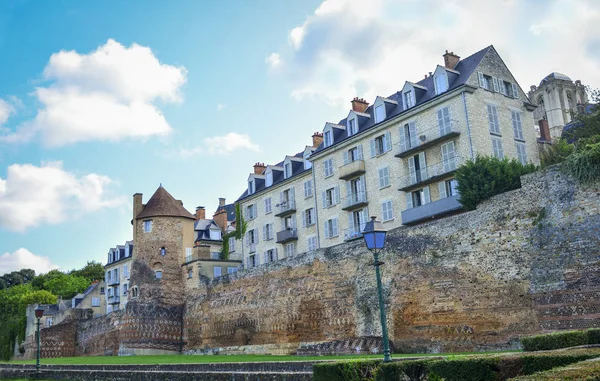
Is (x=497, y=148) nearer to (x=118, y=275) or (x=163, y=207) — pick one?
(x=163, y=207)

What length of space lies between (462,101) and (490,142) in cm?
286

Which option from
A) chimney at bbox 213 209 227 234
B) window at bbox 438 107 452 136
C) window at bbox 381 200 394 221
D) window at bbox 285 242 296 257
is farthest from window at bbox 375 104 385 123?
chimney at bbox 213 209 227 234

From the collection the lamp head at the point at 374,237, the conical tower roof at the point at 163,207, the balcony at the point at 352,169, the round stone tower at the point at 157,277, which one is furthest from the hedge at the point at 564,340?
the conical tower roof at the point at 163,207

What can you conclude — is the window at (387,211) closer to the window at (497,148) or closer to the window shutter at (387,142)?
the window shutter at (387,142)

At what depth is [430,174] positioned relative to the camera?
35.8m

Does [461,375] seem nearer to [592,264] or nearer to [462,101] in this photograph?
[592,264]

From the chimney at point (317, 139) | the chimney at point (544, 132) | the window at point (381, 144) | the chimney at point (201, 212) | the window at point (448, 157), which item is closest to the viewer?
the window at point (448, 157)

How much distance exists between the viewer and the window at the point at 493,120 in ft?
116

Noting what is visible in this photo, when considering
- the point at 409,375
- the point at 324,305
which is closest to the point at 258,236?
the point at 324,305

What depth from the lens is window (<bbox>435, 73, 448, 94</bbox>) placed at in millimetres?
36000

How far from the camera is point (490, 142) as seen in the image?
34781mm

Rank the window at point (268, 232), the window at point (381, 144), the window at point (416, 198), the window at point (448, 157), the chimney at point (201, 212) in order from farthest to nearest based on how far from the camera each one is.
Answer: the chimney at point (201, 212)
the window at point (268, 232)
the window at point (381, 144)
the window at point (416, 198)
the window at point (448, 157)

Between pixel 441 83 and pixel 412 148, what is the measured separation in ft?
13.8

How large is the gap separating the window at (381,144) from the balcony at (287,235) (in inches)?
396
